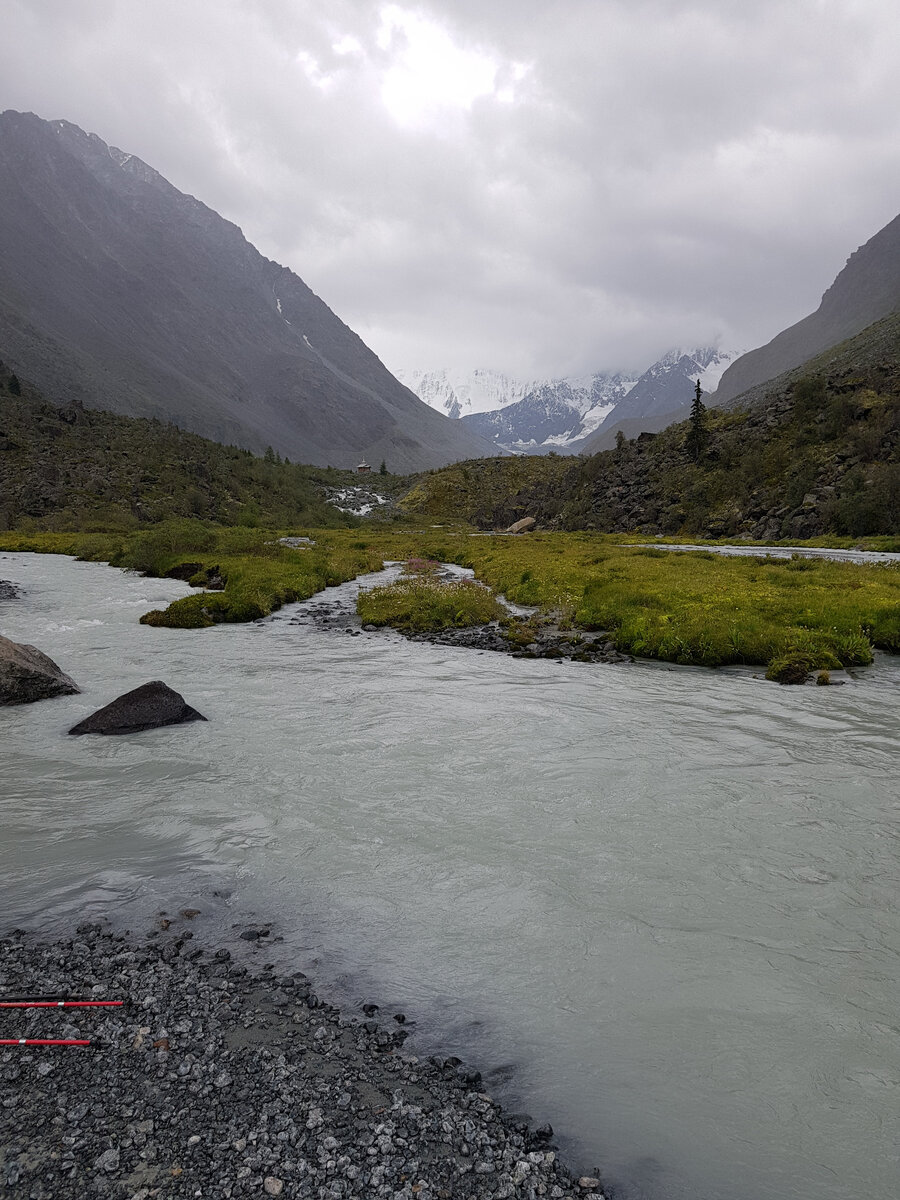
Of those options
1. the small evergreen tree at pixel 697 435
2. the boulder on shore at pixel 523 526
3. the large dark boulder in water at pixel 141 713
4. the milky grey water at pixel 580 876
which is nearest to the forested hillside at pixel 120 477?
the boulder on shore at pixel 523 526

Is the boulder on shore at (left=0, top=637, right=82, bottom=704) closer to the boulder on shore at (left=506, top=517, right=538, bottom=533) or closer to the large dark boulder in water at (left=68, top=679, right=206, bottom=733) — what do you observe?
the large dark boulder in water at (left=68, top=679, right=206, bottom=733)

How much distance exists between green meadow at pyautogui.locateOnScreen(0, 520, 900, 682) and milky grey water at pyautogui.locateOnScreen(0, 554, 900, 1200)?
3664mm

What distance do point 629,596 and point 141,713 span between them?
70.3 feet

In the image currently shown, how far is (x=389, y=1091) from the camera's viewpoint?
5.64 m

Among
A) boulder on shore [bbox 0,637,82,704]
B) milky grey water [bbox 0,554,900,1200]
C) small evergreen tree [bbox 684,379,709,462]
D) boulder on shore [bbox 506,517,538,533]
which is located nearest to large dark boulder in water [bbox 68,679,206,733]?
milky grey water [bbox 0,554,900,1200]

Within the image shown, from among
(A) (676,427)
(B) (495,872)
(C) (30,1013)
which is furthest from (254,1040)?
(A) (676,427)

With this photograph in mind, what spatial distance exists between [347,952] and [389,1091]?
225 cm

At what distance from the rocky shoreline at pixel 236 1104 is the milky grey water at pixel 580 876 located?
59cm

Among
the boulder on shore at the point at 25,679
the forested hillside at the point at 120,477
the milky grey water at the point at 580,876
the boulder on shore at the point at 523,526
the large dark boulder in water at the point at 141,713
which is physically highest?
the forested hillside at the point at 120,477

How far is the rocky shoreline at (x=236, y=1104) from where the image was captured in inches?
185

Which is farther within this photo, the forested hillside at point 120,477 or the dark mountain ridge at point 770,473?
the forested hillside at point 120,477

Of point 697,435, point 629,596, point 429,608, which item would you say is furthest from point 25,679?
point 697,435

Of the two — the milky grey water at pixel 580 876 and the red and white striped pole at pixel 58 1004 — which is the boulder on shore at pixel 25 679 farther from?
the red and white striped pole at pixel 58 1004

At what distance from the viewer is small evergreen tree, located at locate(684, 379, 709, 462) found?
303 ft
